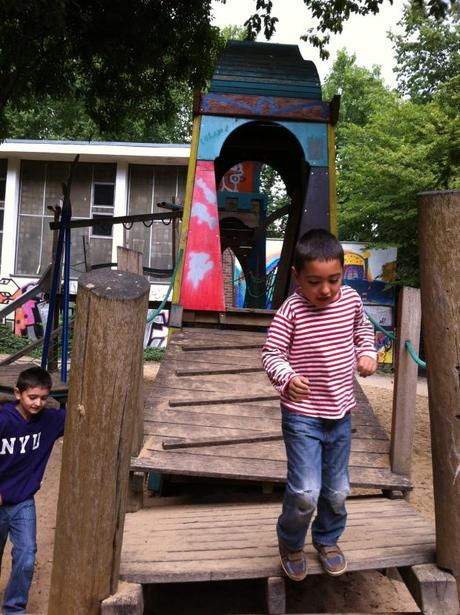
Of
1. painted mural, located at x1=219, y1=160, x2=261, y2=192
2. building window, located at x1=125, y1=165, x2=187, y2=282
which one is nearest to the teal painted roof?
painted mural, located at x1=219, y1=160, x2=261, y2=192

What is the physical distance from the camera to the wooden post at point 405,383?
11.8 ft

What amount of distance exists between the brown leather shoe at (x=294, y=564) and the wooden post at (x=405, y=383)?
1.30 m

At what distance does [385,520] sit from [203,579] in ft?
3.54

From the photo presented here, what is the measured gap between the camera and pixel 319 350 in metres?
2.41

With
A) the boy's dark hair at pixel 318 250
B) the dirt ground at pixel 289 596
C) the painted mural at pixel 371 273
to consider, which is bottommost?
the dirt ground at pixel 289 596

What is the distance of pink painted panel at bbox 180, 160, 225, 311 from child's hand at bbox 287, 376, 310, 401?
380 cm

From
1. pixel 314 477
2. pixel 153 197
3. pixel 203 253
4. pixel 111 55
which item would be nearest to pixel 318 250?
pixel 314 477

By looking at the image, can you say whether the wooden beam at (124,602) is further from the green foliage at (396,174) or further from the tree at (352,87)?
the tree at (352,87)

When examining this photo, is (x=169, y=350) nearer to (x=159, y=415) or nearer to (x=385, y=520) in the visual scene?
(x=159, y=415)

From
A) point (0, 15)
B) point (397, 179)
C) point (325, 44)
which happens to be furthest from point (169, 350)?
point (397, 179)

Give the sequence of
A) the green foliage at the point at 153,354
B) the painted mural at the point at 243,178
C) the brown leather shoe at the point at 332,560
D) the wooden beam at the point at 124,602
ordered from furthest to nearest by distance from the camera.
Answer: the green foliage at the point at 153,354
the painted mural at the point at 243,178
the brown leather shoe at the point at 332,560
the wooden beam at the point at 124,602

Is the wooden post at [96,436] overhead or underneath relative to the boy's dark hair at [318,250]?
underneath

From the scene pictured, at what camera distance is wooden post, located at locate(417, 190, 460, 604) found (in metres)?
2.40

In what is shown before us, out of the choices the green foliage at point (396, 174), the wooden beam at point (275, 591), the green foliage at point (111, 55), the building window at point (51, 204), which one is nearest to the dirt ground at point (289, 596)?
the wooden beam at point (275, 591)
